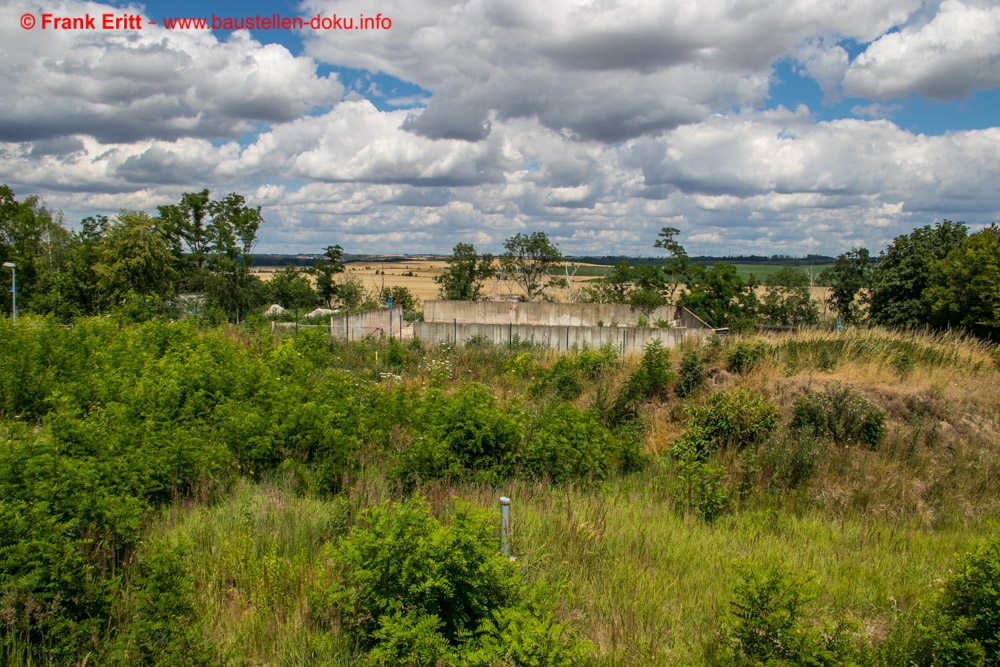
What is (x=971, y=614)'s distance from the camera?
3531mm

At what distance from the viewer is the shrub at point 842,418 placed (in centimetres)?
879

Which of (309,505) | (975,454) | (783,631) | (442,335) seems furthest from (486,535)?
(442,335)

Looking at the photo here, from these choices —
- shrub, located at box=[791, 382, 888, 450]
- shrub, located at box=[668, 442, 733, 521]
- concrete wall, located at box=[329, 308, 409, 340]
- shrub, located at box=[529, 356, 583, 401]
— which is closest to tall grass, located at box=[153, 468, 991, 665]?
shrub, located at box=[668, 442, 733, 521]

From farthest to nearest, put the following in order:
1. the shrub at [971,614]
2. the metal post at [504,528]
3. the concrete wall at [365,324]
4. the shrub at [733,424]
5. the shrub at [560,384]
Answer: the concrete wall at [365,324]
the shrub at [560,384]
the shrub at [733,424]
the metal post at [504,528]
the shrub at [971,614]

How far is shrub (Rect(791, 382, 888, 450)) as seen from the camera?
346 inches

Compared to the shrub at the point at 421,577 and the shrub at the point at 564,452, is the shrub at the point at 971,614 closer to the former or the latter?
the shrub at the point at 421,577

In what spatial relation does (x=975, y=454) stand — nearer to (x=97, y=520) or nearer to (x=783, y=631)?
(x=783, y=631)

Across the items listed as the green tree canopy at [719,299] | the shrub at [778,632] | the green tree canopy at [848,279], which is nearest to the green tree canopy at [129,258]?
the green tree canopy at [719,299]

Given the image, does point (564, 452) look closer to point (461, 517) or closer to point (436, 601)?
point (461, 517)

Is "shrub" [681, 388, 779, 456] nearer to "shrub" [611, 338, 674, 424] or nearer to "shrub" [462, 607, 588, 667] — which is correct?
"shrub" [611, 338, 674, 424]

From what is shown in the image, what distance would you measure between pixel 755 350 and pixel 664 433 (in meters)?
3.12

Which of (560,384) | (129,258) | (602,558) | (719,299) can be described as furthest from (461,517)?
(129,258)

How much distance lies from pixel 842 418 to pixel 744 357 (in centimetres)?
309

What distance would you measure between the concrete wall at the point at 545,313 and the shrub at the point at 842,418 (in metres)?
19.8
